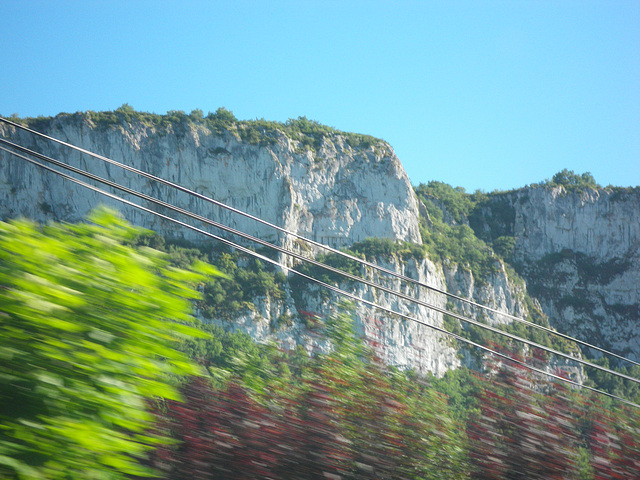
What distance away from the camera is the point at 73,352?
75.3 inches

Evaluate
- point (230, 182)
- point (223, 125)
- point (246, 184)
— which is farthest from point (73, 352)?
point (223, 125)

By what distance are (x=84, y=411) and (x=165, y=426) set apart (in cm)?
A: 89

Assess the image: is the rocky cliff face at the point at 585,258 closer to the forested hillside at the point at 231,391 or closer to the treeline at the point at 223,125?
the treeline at the point at 223,125

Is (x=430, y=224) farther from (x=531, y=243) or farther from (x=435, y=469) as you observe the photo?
(x=435, y=469)

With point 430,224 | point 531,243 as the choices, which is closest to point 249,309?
point 430,224

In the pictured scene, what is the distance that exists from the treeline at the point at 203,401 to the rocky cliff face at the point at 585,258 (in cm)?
8328

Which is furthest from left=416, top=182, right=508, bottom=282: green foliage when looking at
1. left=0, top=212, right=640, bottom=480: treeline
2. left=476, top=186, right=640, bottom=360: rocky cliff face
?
left=0, top=212, right=640, bottom=480: treeline

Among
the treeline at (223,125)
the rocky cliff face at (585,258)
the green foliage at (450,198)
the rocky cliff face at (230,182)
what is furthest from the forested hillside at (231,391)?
the green foliage at (450,198)

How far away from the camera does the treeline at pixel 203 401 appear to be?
189 centimetres

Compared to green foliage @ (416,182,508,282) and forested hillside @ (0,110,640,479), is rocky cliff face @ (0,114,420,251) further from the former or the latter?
forested hillside @ (0,110,640,479)

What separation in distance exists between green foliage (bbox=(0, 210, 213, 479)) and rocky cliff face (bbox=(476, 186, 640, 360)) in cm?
8529

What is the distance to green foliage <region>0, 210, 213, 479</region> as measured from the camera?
1.84 meters

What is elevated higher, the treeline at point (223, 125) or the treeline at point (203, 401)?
the treeline at point (223, 125)

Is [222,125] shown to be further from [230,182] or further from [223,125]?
[230,182]
